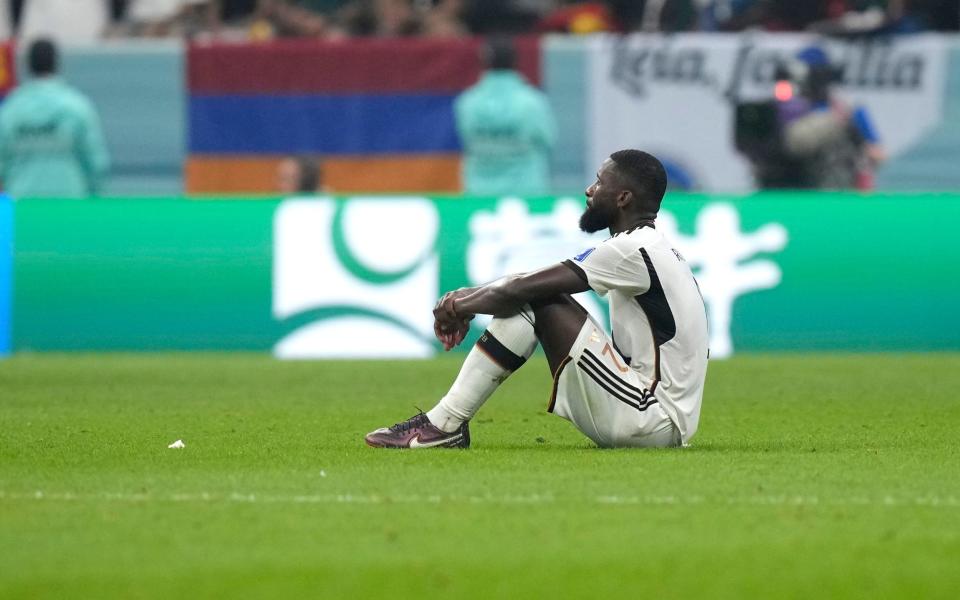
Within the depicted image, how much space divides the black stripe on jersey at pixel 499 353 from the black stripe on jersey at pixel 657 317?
1.76 feet

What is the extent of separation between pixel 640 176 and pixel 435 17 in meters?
11.1

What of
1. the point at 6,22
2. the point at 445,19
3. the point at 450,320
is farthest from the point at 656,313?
the point at 6,22

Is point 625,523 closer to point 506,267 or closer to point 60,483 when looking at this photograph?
point 60,483

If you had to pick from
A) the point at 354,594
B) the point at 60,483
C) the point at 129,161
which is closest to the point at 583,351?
the point at 60,483

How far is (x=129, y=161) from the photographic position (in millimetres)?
18266

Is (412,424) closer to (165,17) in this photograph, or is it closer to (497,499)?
(497,499)

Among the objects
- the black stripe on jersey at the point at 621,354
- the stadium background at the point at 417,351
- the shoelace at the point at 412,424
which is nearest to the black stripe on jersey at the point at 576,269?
the black stripe on jersey at the point at 621,354

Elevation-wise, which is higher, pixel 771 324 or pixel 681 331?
pixel 681 331

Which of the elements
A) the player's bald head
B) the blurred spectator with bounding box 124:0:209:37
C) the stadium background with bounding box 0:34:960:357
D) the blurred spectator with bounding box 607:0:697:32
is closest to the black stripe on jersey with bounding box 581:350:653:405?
the player's bald head

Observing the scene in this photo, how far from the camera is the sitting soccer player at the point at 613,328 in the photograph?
7.52 m

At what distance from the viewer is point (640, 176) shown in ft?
25.2

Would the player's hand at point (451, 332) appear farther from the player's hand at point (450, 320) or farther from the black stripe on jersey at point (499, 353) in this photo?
the black stripe on jersey at point (499, 353)

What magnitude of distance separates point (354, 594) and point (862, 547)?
160 centimetres

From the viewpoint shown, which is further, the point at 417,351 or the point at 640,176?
the point at 417,351
